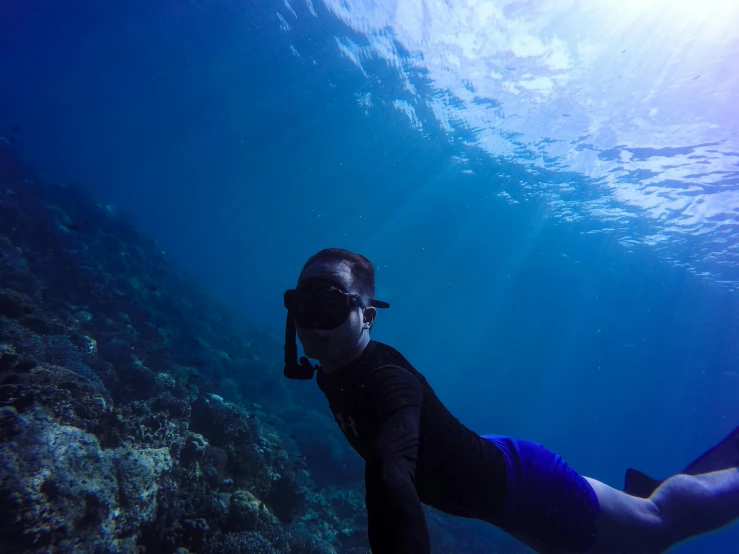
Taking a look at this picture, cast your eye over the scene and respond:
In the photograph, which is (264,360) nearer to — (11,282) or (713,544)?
(11,282)

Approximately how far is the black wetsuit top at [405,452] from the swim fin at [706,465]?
1.44 meters

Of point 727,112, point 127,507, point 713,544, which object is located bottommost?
point 127,507

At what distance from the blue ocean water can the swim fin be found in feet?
60.1

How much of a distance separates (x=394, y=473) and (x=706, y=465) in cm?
319

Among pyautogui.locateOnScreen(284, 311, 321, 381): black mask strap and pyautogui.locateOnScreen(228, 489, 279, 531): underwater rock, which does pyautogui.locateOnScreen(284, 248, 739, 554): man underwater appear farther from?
pyautogui.locateOnScreen(228, 489, 279, 531): underwater rock

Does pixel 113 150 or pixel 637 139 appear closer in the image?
pixel 637 139

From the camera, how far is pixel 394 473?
1319mm

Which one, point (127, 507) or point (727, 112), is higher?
point (727, 112)

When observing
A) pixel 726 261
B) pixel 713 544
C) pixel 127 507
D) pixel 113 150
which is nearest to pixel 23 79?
pixel 113 150

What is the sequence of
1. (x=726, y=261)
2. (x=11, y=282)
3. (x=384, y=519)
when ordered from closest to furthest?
1. (x=384, y=519)
2. (x=11, y=282)
3. (x=726, y=261)

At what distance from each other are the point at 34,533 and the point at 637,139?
26212mm

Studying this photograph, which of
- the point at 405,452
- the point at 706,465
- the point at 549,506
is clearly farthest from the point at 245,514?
the point at 706,465

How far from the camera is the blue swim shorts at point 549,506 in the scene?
2.34 m

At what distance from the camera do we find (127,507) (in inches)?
201
